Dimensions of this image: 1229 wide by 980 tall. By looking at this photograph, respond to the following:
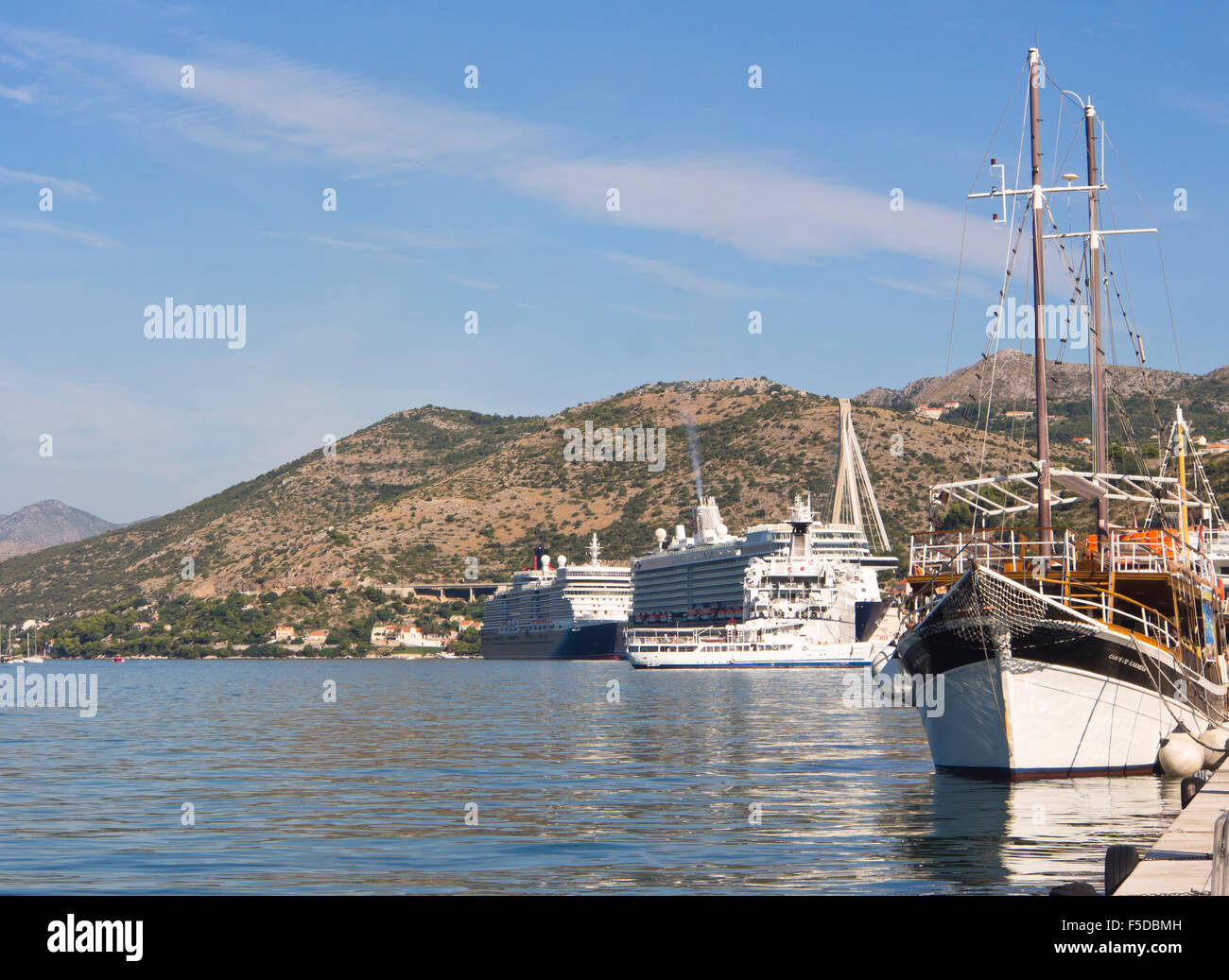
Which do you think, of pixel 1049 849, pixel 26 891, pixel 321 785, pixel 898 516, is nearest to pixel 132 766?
pixel 321 785

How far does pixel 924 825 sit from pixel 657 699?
164 feet

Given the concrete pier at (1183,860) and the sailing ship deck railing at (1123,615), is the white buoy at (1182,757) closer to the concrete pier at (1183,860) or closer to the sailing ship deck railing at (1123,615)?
the concrete pier at (1183,860)

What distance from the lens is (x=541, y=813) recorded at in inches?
968

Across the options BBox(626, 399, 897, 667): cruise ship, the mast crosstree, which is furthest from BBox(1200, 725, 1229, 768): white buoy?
the mast crosstree

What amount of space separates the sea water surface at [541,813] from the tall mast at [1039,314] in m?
6.30

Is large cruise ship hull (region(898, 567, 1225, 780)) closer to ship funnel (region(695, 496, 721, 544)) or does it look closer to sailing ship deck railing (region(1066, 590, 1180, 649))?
sailing ship deck railing (region(1066, 590, 1180, 649))

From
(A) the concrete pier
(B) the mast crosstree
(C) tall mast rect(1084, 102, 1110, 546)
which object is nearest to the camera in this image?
(A) the concrete pier

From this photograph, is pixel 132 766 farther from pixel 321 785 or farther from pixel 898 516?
pixel 898 516

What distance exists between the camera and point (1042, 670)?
2633cm

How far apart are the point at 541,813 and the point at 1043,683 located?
1014cm

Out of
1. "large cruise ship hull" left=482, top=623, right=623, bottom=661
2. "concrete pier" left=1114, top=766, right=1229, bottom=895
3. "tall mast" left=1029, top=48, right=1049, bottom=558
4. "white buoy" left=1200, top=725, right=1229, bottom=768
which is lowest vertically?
"large cruise ship hull" left=482, top=623, right=623, bottom=661

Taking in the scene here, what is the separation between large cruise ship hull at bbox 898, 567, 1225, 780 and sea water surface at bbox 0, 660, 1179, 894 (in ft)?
2.04

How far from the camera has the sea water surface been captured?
18.1m

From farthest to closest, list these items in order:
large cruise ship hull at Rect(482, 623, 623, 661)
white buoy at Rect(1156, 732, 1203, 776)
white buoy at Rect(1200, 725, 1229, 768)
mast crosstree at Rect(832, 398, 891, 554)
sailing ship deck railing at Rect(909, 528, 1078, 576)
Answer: large cruise ship hull at Rect(482, 623, 623, 661)
mast crosstree at Rect(832, 398, 891, 554)
sailing ship deck railing at Rect(909, 528, 1078, 576)
white buoy at Rect(1200, 725, 1229, 768)
white buoy at Rect(1156, 732, 1203, 776)
